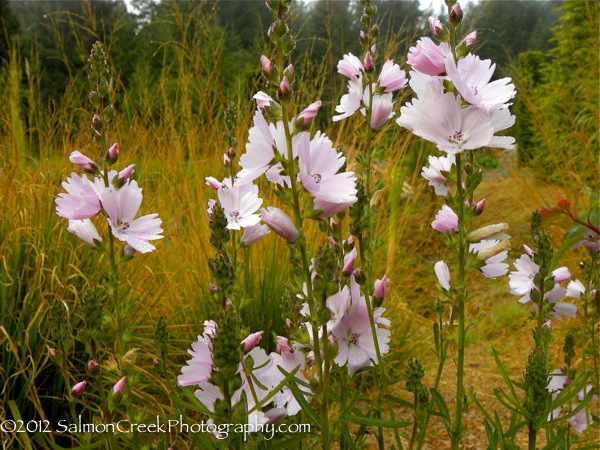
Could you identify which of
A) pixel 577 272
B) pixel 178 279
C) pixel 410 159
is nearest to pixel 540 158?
pixel 410 159

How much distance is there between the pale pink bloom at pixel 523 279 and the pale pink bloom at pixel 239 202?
2.54 feet

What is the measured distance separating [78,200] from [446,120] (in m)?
0.77

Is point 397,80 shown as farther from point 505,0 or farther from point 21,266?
point 505,0

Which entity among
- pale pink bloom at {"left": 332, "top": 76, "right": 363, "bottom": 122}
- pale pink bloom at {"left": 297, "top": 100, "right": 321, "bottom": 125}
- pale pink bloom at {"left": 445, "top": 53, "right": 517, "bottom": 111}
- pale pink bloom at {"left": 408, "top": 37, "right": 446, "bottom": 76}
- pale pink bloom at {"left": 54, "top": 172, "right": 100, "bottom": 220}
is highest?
pale pink bloom at {"left": 332, "top": 76, "right": 363, "bottom": 122}

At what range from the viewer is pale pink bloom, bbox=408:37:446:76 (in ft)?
3.14

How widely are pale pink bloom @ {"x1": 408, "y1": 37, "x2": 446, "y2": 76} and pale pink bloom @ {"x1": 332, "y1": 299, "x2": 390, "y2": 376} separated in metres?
0.46

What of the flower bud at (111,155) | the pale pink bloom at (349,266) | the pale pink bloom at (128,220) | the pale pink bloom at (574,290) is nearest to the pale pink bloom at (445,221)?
the pale pink bloom at (349,266)

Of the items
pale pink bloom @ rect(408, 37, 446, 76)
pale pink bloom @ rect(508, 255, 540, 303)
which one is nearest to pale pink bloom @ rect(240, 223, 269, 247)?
pale pink bloom @ rect(408, 37, 446, 76)

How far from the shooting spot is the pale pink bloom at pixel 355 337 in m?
1.07

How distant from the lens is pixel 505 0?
30.8 m

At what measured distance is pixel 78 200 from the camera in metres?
1.15

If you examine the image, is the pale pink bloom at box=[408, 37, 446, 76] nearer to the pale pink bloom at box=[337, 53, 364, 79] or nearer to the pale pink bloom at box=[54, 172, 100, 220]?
the pale pink bloom at box=[337, 53, 364, 79]

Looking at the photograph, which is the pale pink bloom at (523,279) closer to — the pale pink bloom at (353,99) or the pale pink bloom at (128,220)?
the pale pink bloom at (353,99)

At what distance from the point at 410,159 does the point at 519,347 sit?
3.38m
